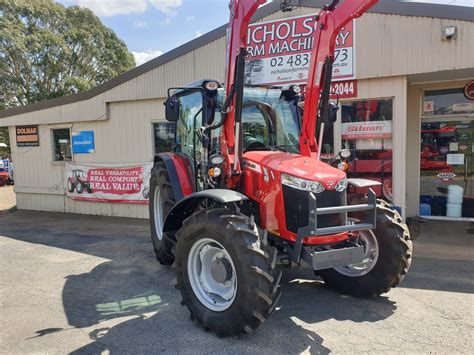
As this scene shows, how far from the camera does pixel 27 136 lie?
34.7ft

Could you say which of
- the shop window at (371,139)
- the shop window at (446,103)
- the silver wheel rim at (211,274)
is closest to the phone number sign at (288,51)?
the shop window at (371,139)

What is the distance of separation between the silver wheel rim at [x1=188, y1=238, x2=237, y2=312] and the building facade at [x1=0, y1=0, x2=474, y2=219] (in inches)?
177

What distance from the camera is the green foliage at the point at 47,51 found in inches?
902

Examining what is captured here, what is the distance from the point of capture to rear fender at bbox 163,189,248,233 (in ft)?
10.8

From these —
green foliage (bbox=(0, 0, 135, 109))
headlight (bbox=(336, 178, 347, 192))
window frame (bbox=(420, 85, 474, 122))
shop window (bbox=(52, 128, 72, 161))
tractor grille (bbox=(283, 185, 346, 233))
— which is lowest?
tractor grille (bbox=(283, 185, 346, 233))

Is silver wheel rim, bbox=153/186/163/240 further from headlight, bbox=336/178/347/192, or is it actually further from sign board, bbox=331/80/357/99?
sign board, bbox=331/80/357/99

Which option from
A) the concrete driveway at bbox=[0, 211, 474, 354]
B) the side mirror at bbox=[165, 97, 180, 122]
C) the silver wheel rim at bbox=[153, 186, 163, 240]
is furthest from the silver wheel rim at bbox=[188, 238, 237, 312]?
the silver wheel rim at bbox=[153, 186, 163, 240]

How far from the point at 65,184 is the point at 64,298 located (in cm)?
645

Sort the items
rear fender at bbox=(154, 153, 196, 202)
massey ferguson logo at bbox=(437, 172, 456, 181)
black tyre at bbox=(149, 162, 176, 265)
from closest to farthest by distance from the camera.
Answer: rear fender at bbox=(154, 153, 196, 202), black tyre at bbox=(149, 162, 176, 265), massey ferguson logo at bbox=(437, 172, 456, 181)

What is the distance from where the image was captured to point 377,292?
391 cm

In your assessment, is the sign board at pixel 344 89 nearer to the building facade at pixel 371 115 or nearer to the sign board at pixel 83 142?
the building facade at pixel 371 115

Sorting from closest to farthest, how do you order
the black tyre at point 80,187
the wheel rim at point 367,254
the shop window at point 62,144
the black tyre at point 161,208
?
the wheel rim at point 367,254, the black tyre at point 161,208, the black tyre at point 80,187, the shop window at point 62,144

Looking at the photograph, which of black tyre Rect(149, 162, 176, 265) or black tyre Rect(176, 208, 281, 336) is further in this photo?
black tyre Rect(149, 162, 176, 265)

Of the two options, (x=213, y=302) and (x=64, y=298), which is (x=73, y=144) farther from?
(x=213, y=302)
